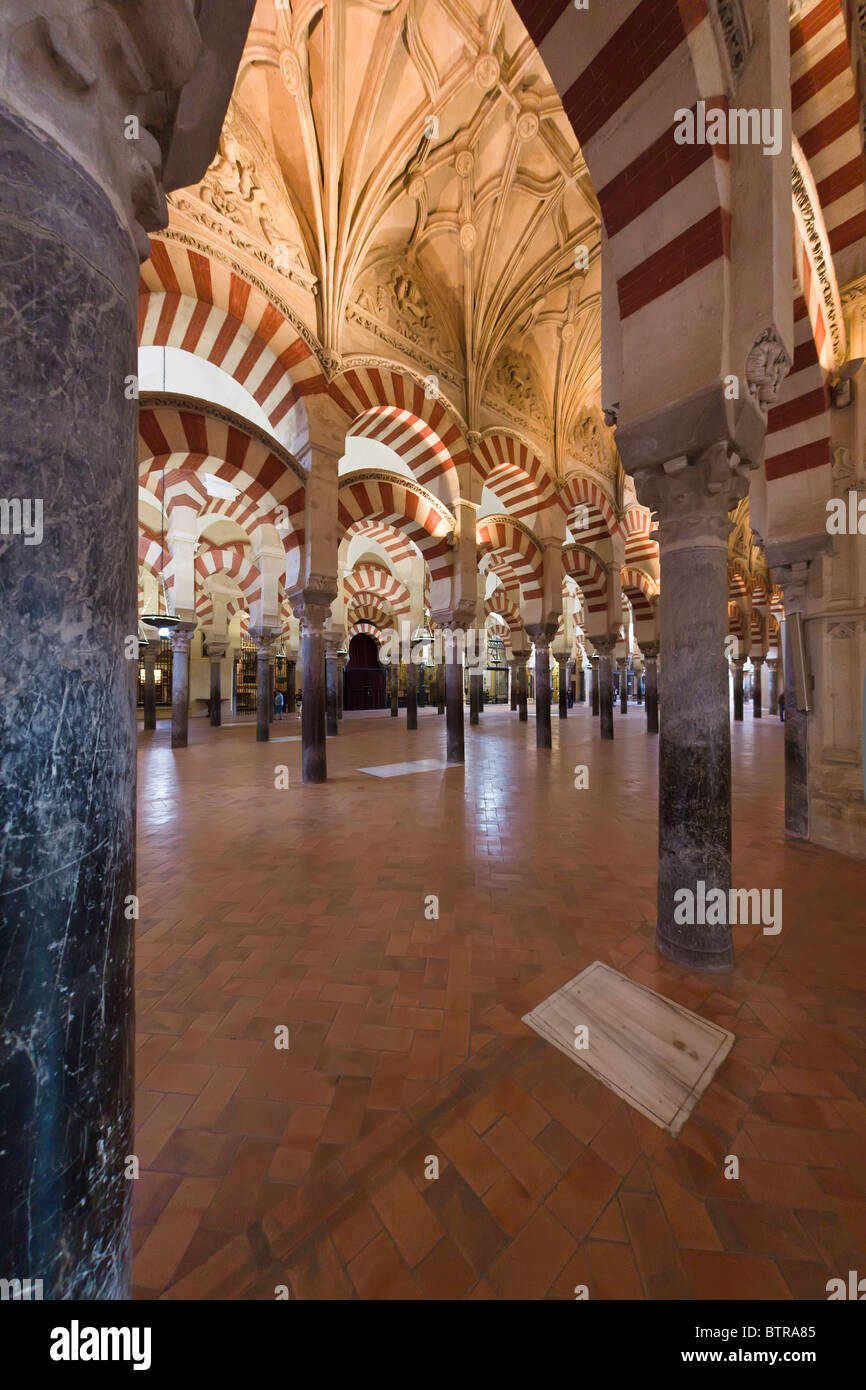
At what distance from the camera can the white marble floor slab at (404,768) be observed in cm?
703

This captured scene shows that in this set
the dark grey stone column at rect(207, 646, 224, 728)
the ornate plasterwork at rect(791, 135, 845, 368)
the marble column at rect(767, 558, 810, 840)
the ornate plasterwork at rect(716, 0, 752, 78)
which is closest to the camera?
the ornate plasterwork at rect(716, 0, 752, 78)

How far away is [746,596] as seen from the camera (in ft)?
49.2

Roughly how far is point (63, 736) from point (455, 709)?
7.40 metres

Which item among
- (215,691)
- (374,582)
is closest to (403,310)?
(374,582)

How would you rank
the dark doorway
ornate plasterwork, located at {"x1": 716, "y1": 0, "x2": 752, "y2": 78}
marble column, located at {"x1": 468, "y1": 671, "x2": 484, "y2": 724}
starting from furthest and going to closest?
the dark doorway, marble column, located at {"x1": 468, "y1": 671, "x2": 484, "y2": 724}, ornate plasterwork, located at {"x1": 716, "y1": 0, "x2": 752, "y2": 78}

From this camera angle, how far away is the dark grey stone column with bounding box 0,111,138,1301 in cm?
64

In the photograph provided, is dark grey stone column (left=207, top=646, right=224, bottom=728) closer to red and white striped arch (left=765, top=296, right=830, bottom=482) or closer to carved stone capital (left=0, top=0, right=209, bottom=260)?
red and white striped arch (left=765, top=296, right=830, bottom=482)

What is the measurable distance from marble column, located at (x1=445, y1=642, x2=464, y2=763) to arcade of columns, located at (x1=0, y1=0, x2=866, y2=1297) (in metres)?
0.06

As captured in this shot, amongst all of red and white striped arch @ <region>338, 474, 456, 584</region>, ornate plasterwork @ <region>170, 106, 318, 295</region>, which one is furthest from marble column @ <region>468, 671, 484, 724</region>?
ornate plasterwork @ <region>170, 106, 318, 295</region>

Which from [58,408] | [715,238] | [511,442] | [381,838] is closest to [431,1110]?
[58,408]

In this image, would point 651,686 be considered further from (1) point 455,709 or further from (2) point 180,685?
(2) point 180,685

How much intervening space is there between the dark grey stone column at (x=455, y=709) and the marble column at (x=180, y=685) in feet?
17.4

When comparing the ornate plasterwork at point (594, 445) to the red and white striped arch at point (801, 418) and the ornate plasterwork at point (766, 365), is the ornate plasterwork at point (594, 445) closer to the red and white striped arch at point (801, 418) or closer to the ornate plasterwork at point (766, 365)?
the red and white striped arch at point (801, 418)

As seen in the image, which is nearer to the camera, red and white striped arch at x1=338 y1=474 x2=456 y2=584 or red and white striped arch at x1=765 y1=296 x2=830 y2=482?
red and white striped arch at x1=765 y1=296 x2=830 y2=482
